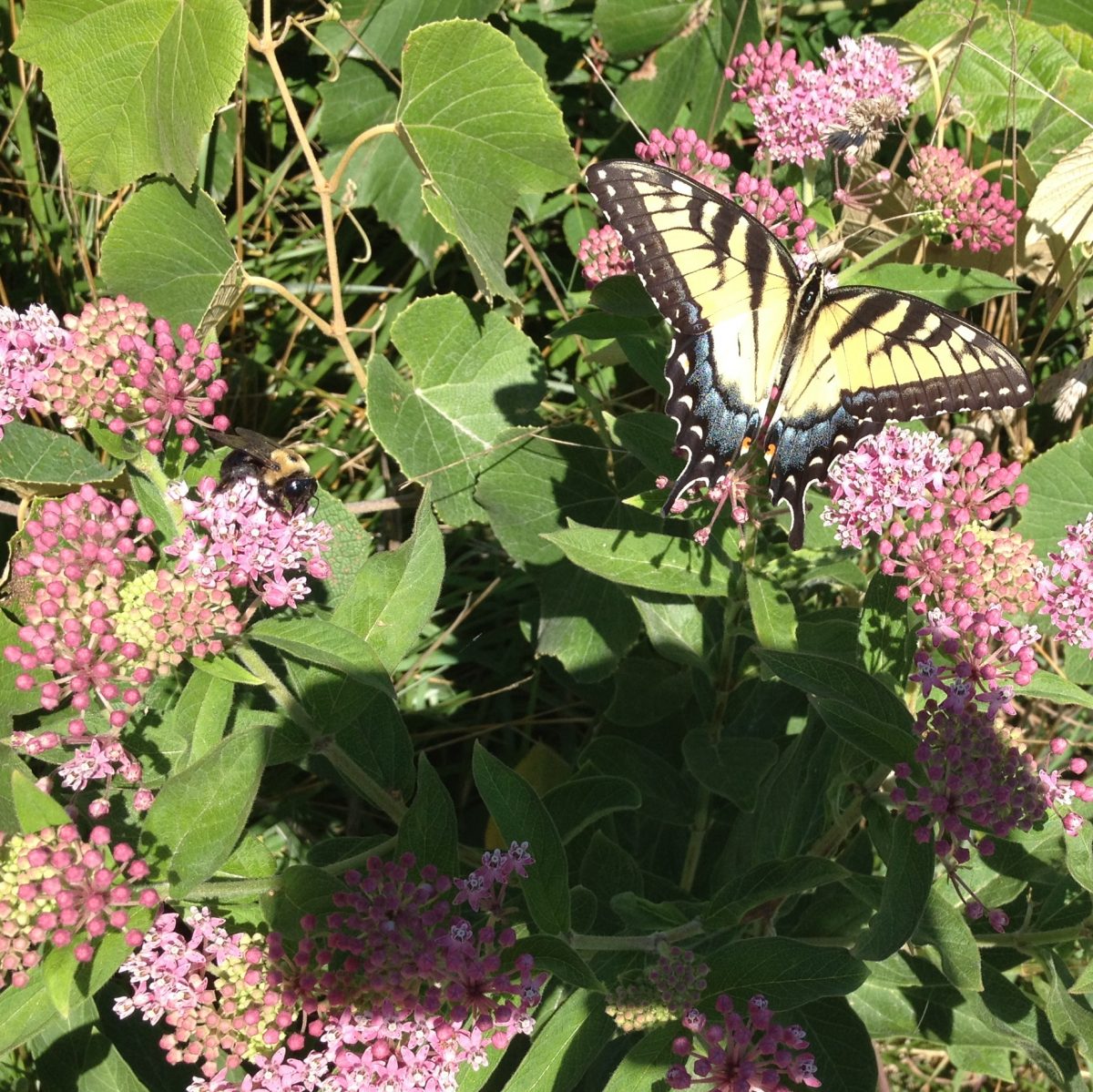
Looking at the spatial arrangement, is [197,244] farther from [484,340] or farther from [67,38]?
[484,340]

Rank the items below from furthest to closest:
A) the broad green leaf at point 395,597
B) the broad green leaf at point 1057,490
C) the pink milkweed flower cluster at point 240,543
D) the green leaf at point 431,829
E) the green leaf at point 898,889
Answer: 1. the broad green leaf at point 1057,490
2. the broad green leaf at point 395,597
3. the green leaf at point 431,829
4. the pink milkweed flower cluster at point 240,543
5. the green leaf at point 898,889

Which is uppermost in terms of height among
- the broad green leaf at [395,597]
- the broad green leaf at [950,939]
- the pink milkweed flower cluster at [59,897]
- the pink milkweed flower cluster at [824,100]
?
the pink milkweed flower cluster at [824,100]

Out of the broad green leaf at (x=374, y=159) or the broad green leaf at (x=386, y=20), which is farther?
the broad green leaf at (x=374, y=159)

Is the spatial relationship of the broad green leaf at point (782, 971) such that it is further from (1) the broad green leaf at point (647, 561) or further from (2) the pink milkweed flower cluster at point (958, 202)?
(2) the pink milkweed flower cluster at point (958, 202)

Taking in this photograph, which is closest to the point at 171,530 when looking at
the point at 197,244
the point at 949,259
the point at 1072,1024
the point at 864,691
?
the point at 197,244

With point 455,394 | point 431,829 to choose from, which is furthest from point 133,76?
point 431,829

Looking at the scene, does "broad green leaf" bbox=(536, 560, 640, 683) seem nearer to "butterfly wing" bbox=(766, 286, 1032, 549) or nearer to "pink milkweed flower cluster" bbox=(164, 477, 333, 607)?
"butterfly wing" bbox=(766, 286, 1032, 549)

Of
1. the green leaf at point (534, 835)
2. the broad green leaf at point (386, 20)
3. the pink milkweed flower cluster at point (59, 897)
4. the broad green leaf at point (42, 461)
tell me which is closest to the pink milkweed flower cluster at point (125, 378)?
the broad green leaf at point (42, 461)
